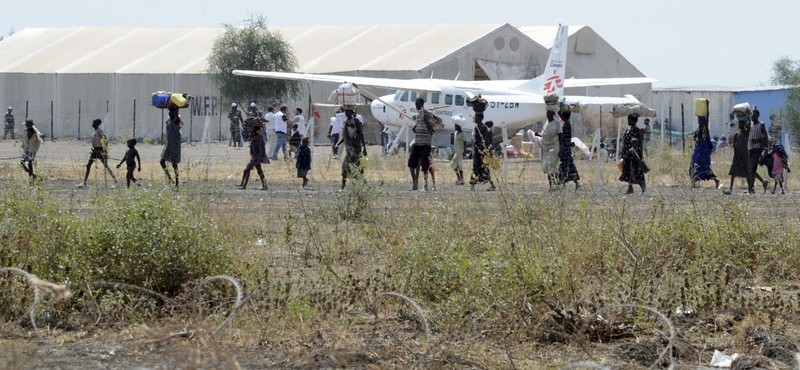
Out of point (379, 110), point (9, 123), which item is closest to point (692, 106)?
point (379, 110)

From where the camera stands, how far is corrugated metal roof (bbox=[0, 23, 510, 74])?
1660 inches

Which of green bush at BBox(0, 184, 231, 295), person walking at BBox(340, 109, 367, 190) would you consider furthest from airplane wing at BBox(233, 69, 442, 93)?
green bush at BBox(0, 184, 231, 295)

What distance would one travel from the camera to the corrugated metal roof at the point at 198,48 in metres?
42.2

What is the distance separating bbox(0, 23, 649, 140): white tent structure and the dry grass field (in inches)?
1201

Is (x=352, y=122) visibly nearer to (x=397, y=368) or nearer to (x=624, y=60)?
(x=397, y=368)

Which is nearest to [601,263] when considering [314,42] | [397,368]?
[397,368]

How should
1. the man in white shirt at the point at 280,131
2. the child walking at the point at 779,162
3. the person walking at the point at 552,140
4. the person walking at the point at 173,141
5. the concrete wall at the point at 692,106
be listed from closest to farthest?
1. the person walking at the point at 173,141
2. the person walking at the point at 552,140
3. the child walking at the point at 779,162
4. the man in white shirt at the point at 280,131
5. the concrete wall at the point at 692,106

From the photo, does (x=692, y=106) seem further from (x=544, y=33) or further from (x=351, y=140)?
(x=351, y=140)

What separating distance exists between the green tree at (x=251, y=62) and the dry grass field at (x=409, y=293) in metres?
33.5

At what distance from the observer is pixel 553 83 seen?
35000 mm

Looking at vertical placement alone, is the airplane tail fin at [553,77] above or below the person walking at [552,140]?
above

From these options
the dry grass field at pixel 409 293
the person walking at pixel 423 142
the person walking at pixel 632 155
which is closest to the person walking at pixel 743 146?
the person walking at pixel 632 155

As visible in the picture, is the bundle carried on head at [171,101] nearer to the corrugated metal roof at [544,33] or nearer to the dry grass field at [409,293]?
the dry grass field at [409,293]

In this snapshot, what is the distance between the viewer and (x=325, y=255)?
31.4 feet
